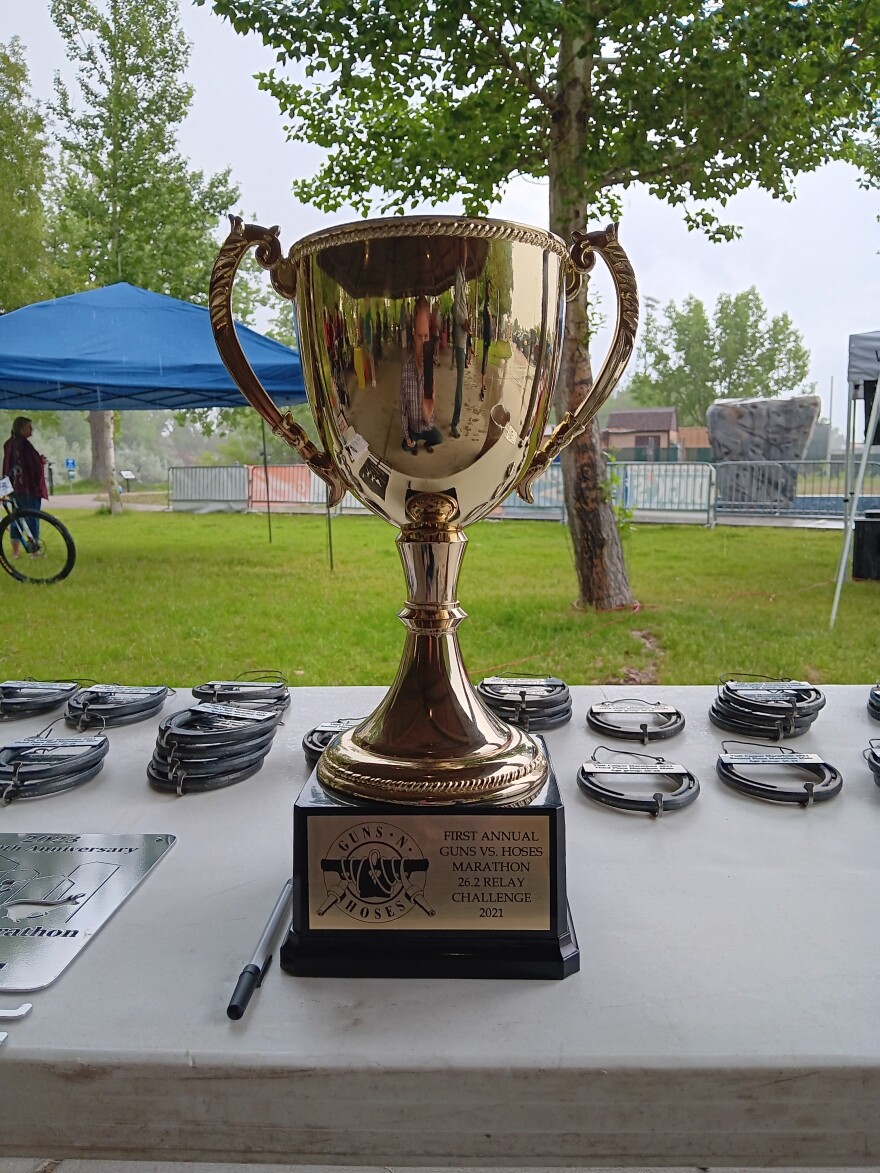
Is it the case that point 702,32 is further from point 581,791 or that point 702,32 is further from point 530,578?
point 581,791

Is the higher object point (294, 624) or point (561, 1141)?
point (561, 1141)

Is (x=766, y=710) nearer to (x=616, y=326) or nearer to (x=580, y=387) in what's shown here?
(x=616, y=326)

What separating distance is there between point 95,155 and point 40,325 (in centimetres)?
62

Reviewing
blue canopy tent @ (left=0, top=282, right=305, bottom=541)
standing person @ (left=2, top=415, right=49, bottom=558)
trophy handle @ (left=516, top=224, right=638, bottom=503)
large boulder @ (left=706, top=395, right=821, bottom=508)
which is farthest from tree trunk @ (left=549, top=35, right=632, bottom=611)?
large boulder @ (left=706, top=395, right=821, bottom=508)

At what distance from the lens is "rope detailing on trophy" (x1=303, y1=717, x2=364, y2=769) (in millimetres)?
758

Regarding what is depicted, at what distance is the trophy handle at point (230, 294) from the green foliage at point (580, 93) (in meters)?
1.67

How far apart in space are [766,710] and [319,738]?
1.46 feet

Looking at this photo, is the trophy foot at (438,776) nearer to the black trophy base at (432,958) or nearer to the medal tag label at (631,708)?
the black trophy base at (432,958)

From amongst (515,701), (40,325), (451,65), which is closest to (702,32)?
(451,65)

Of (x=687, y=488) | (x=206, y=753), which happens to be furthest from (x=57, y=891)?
(x=687, y=488)

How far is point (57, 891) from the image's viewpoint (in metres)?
0.53

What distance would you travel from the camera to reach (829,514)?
5.55m

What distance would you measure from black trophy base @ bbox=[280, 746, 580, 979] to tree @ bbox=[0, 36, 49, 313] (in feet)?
9.39

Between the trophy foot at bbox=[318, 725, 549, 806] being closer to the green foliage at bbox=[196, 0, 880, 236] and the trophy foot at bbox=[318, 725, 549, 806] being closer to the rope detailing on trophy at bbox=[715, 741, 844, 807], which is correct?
the rope detailing on trophy at bbox=[715, 741, 844, 807]
